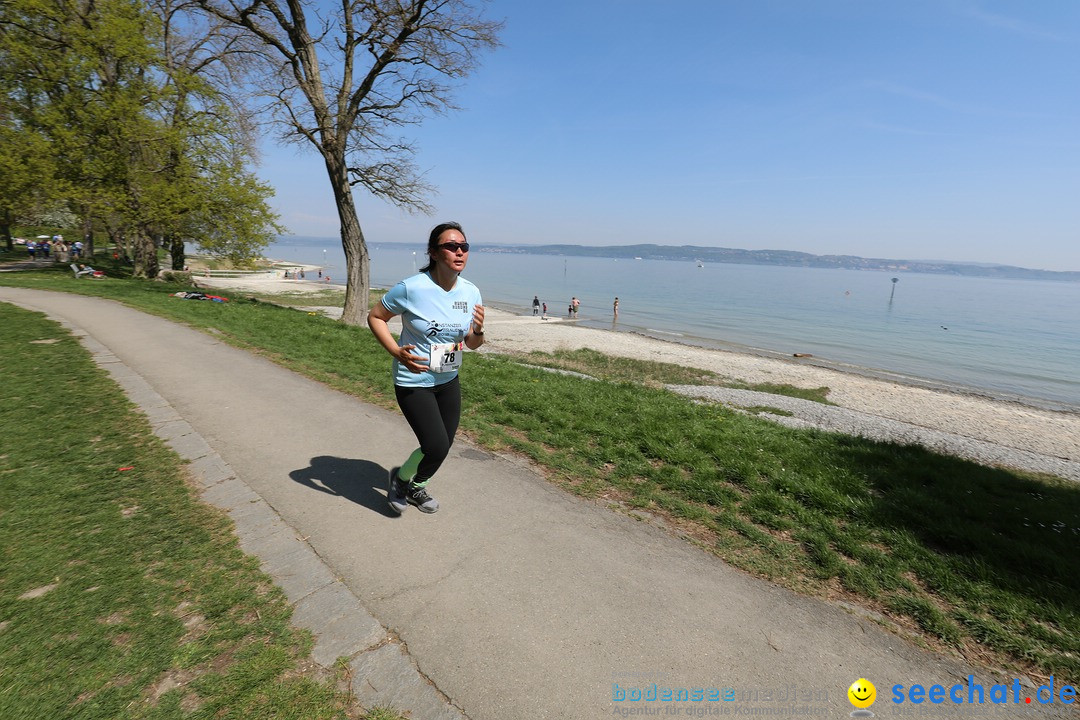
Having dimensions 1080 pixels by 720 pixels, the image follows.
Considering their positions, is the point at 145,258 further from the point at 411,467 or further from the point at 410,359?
the point at 410,359

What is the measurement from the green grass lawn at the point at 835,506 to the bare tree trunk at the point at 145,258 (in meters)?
22.1

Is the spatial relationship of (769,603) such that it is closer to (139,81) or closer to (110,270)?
(139,81)

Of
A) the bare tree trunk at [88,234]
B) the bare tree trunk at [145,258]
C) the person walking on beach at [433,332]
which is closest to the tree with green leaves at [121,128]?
the bare tree trunk at [145,258]

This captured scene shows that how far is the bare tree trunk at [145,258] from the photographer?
2309 cm

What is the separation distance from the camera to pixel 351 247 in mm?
15680

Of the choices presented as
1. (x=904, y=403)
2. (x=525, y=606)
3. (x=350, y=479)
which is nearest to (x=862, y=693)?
(x=525, y=606)

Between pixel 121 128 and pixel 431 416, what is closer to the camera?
pixel 431 416

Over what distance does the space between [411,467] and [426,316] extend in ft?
A: 4.15

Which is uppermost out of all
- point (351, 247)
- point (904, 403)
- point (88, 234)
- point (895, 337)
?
point (88, 234)

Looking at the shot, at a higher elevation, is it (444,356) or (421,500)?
(444,356)

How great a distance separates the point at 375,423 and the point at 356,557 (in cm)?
295

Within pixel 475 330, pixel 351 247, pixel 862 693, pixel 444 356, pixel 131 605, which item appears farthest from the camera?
pixel 351 247

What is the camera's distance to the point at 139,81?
19391 millimetres

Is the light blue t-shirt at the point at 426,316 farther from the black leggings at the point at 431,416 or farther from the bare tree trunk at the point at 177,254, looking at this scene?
the bare tree trunk at the point at 177,254
